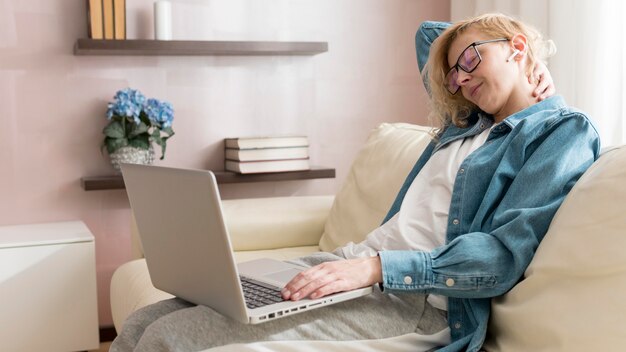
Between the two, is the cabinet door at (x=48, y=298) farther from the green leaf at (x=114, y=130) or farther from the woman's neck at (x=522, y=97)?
the woman's neck at (x=522, y=97)

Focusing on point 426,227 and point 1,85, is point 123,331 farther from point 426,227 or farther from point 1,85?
point 1,85

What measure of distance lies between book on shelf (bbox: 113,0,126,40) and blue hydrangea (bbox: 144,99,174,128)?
0.26 meters

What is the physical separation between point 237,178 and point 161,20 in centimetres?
66

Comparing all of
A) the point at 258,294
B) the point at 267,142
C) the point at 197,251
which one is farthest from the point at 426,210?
the point at 267,142

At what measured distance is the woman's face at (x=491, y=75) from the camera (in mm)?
1634

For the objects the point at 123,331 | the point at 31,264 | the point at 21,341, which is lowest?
the point at 21,341

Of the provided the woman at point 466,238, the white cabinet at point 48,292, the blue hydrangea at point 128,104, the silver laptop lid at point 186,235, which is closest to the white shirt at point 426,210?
the woman at point 466,238

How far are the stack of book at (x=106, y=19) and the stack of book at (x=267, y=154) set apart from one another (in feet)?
1.93

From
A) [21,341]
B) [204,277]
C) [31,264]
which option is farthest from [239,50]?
[204,277]

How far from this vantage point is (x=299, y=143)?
3076 millimetres

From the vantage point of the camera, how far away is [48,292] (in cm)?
263

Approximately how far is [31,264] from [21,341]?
0.26 m

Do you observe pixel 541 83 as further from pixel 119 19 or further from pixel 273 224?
pixel 119 19

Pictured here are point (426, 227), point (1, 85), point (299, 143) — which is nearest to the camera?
point (426, 227)
